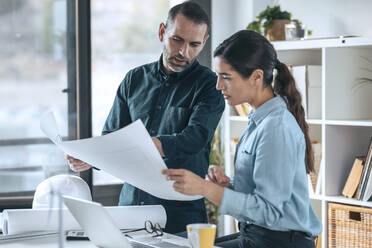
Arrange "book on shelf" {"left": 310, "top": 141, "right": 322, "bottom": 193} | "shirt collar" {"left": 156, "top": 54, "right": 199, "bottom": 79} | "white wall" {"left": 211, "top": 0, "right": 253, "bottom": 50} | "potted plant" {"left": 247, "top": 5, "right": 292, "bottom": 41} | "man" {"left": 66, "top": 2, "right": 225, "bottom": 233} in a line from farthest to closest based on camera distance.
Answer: "white wall" {"left": 211, "top": 0, "right": 253, "bottom": 50}
"potted plant" {"left": 247, "top": 5, "right": 292, "bottom": 41}
"book on shelf" {"left": 310, "top": 141, "right": 322, "bottom": 193}
"shirt collar" {"left": 156, "top": 54, "right": 199, "bottom": 79}
"man" {"left": 66, "top": 2, "right": 225, "bottom": 233}

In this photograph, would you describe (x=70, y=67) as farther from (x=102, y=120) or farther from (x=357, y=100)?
(x=357, y=100)

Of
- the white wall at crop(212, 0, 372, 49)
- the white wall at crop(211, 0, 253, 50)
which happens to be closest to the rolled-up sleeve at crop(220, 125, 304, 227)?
the white wall at crop(212, 0, 372, 49)

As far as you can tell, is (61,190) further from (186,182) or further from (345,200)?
(345,200)

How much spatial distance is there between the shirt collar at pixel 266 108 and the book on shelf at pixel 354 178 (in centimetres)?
143

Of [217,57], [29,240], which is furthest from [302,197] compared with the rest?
[29,240]

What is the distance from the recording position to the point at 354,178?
9.89 feet

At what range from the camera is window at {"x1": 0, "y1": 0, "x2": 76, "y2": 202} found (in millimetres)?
3469

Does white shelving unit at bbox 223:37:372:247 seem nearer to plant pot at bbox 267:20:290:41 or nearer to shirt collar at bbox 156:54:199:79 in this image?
plant pot at bbox 267:20:290:41

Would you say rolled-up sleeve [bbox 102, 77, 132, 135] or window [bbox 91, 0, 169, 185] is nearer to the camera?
rolled-up sleeve [bbox 102, 77, 132, 135]

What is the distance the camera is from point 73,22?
11.8 ft

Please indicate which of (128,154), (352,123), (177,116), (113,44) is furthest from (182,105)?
(113,44)

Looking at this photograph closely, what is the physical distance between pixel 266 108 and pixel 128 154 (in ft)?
1.42

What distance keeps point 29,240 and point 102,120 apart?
2069mm

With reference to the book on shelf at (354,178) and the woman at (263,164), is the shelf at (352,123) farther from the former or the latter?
the woman at (263,164)
